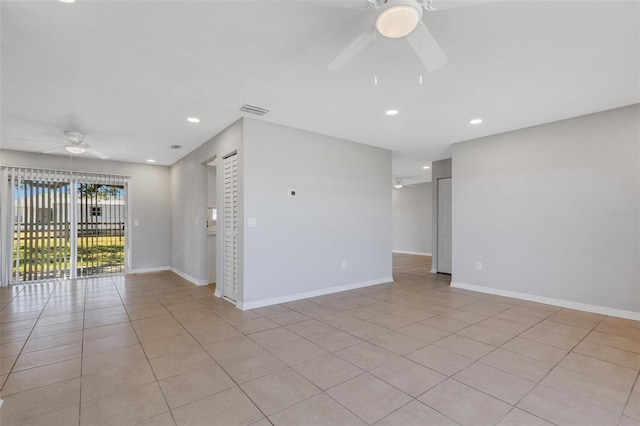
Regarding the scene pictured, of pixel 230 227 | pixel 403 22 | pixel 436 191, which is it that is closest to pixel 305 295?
pixel 230 227

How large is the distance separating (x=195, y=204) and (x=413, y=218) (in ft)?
25.9

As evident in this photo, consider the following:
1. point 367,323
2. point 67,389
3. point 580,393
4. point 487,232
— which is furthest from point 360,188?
point 67,389

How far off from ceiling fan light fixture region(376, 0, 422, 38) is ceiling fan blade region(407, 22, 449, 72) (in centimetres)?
7

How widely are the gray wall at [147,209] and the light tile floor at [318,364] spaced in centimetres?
285

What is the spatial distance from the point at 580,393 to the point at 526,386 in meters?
0.33

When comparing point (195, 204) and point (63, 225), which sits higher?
point (195, 204)

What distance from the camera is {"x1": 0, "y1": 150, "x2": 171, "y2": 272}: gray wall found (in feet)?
23.1

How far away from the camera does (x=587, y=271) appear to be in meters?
4.00

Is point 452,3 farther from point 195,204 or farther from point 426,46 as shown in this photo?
point 195,204

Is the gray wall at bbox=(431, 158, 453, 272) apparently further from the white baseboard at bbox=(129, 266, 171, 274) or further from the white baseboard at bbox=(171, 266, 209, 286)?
the white baseboard at bbox=(129, 266, 171, 274)

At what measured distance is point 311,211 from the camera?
4.82 meters

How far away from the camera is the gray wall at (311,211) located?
13.9ft

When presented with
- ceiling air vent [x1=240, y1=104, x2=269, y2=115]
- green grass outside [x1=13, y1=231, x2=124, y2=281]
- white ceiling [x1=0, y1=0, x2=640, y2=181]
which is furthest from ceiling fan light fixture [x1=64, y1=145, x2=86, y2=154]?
ceiling air vent [x1=240, y1=104, x2=269, y2=115]

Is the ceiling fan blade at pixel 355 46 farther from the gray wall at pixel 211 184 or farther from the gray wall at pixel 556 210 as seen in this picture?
the gray wall at pixel 211 184
